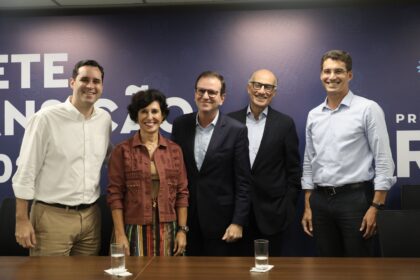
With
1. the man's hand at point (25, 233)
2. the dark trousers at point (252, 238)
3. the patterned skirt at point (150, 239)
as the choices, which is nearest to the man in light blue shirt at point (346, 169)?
the dark trousers at point (252, 238)

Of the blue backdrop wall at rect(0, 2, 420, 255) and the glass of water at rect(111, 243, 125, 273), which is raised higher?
the blue backdrop wall at rect(0, 2, 420, 255)

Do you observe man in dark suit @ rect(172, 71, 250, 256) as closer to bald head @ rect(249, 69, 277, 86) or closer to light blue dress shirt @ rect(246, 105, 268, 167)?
light blue dress shirt @ rect(246, 105, 268, 167)

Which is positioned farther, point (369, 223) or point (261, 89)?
point (261, 89)

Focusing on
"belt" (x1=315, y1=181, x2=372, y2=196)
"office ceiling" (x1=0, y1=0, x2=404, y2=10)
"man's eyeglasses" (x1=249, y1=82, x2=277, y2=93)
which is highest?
"office ceiling" (x1=0, y1=0, x2=404, y2=10)

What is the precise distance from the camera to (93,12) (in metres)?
4.01

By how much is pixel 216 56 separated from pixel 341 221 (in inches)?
67.8

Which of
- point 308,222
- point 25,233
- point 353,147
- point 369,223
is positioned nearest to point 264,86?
point 353,147

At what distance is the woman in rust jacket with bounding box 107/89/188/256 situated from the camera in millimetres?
2707

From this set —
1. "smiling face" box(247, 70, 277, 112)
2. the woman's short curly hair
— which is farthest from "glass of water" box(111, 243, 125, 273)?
"smiling face" box(247, 70, 277, 112)

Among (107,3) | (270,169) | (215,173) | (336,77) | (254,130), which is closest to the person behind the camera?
(215,173)

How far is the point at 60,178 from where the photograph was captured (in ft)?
9.30

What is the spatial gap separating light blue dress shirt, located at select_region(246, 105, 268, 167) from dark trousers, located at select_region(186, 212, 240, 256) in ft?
2.15

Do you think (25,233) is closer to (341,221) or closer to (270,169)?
(270,169)

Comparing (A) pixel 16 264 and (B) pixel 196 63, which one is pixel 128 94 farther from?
(A) pixel 16 264
